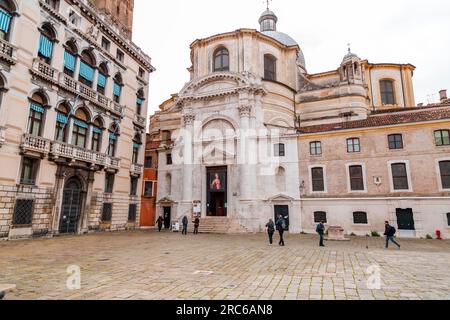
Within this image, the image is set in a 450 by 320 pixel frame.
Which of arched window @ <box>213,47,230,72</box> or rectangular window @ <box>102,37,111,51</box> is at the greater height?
arched window @ <box>213,47,230,72</box>

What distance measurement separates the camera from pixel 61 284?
7684 millimetres

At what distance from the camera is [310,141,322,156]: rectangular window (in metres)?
26.2

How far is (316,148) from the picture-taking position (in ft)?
86.6

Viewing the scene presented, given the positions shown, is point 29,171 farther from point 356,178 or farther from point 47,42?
point 356,178

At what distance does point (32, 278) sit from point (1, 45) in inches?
652

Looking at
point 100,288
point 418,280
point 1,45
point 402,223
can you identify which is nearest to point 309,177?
point 402,223

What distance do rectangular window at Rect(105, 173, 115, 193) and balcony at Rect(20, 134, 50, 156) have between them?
7096 millimetres

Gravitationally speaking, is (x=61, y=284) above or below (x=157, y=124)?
Answer: below

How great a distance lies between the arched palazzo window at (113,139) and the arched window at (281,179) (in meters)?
16.2

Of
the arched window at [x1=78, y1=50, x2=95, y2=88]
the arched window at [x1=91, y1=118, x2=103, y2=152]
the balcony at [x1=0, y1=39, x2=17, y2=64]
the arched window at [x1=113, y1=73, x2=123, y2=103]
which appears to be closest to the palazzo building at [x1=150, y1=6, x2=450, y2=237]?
the arched window at [x1=113, y1=73, x2=123, y2=103]

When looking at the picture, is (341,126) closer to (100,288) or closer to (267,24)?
(100,288)

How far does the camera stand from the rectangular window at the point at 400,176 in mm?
23062

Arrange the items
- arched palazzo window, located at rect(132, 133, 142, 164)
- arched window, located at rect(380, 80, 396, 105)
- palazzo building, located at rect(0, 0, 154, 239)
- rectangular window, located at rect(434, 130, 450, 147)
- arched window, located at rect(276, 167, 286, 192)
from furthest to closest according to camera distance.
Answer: arched window, located at rect(380, 80, 396, 105) → arched palazzo window, located at rect(132, 133, 142, 164) → arched window, located at rect(276, 167, 286, 192) → rectangular window, located at rect(434, 130, 450, 147) → palazzo building, located at rect(0, 0, 154, 239)

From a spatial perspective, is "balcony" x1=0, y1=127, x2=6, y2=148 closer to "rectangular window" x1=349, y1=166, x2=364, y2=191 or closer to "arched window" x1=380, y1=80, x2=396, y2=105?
"rectangular window" x1=349, y1=166, x2=364, y2=191
